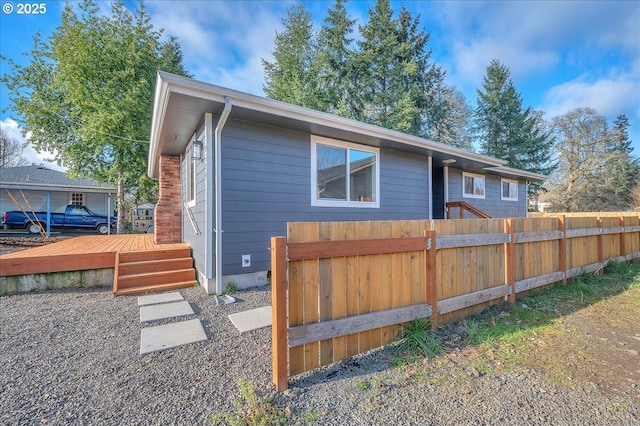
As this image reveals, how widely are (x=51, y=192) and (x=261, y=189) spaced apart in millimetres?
19125

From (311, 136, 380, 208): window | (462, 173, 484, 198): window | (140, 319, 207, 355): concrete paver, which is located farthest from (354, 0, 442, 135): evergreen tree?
(140, 319, 207, 355): concrete paver

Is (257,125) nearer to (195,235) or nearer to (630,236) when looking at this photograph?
(195,235)

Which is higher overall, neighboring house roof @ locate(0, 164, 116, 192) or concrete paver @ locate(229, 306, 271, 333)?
neighboring house roof @ locate(0, 164, 116, 192)

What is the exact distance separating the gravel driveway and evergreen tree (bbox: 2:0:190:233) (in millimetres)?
11818

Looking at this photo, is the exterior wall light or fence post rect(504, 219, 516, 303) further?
the exterior wall light

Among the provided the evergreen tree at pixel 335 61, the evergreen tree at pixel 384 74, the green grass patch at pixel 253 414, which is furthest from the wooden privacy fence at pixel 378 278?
the evergreen tree at pixel 335 61

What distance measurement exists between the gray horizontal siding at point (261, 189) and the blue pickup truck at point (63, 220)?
14.7 metres

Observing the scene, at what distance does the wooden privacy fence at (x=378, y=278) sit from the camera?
217 cm

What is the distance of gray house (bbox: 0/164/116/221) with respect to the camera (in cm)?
1541

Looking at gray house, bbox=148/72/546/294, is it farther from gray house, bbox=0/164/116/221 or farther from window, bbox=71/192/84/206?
window, bbox=71/192/84/206

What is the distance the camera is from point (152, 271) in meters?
4.75

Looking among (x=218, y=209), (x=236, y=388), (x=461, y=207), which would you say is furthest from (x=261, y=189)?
(x=461, y=207)

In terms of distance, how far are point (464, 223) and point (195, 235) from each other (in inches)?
173

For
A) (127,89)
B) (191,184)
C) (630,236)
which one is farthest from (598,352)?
(127,89)
